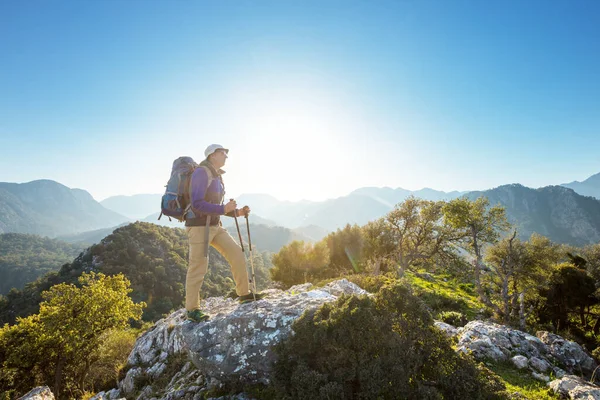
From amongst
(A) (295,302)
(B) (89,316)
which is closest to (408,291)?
(A) (295,302)

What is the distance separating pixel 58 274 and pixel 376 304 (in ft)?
348

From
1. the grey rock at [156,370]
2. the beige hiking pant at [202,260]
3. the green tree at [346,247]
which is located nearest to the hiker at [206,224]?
the beige hiking pant at [202,260]

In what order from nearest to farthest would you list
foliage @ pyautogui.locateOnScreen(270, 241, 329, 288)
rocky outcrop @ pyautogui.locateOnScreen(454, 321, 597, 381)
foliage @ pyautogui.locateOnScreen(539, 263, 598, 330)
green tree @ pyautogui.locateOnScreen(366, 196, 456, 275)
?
rocky outcrop @ pyautogui.locateOnScreen(454, 321, 597, 381) < foliage @ pyautogui.locateOnScreen(539, 263, 598, 330) < green tree @ pyautogui.locateOnScreen(366, 196, 456, 275) < foliage @ pyautogui.locateOnScreen(270, 241, 329, 288)

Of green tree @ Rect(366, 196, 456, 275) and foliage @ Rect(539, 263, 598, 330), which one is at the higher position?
green tree @ Rect(366, 196, 456, 275)

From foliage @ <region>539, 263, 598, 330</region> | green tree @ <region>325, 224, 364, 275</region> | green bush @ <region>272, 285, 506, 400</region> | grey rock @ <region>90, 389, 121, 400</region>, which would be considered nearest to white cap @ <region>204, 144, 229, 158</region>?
green bush @ <region>272, 285, 506, 400</region>

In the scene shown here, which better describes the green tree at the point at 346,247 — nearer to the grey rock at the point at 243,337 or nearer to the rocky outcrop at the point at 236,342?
the rocky outcrop at the point at 236,342

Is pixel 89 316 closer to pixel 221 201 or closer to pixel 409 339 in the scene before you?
pixel 221 201

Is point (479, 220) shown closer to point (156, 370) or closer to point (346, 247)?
point (156, 370)

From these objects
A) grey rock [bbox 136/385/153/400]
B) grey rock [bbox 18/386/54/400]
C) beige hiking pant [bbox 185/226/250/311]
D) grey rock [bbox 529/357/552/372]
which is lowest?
grey rock [bbox 18/386/54/400]

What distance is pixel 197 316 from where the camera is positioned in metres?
6.56

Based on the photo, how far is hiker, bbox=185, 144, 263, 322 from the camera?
6141 mm

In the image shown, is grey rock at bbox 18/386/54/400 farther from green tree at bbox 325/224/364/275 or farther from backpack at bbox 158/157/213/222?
green tree at bbox 325/224/364/275

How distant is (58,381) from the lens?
13.3 m

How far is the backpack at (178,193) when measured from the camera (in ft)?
20.8
